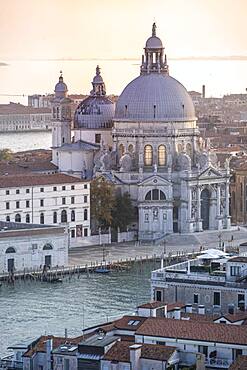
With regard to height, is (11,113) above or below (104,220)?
above

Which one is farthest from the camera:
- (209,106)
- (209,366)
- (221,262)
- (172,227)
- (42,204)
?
(209,106)

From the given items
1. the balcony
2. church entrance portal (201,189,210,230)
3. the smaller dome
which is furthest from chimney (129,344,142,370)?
the smaller dome

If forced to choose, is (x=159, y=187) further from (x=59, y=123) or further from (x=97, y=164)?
(x=59, y=123)

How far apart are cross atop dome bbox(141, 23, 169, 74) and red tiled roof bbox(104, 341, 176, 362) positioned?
2075 centimetres

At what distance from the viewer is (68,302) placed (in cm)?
2311

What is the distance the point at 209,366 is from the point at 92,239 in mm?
16702

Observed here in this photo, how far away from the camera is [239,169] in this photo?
117 ft

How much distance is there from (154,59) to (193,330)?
67.3 ft

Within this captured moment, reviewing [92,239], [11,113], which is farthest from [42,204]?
[11,113]

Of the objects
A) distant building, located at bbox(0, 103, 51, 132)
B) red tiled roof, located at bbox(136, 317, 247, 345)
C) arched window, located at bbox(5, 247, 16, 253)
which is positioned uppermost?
distant building, located at bbox(0, 103, 51, 132)

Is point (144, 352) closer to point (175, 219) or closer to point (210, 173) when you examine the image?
point (175, 219)

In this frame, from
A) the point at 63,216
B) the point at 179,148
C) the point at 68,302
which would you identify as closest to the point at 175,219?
the point at 179,148

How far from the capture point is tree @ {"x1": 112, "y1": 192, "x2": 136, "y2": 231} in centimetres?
3200

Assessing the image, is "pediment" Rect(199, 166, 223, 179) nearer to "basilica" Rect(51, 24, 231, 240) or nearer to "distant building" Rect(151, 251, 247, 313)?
"basilica" Rect(51, 24, 231, 240)
